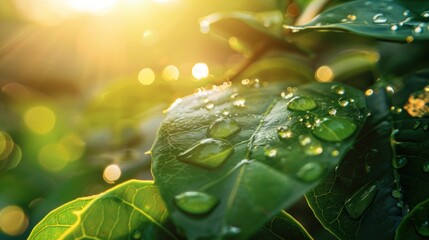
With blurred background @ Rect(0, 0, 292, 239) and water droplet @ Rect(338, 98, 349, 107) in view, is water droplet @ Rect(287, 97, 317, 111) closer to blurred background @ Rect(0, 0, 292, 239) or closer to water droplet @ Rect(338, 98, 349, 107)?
water droplet @ Rect(338, 98, 349, 107)

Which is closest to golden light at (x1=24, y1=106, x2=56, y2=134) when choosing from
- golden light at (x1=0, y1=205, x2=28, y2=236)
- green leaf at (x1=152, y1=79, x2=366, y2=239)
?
golden light at (x1=0, y1=205, x2=28, y2=236)

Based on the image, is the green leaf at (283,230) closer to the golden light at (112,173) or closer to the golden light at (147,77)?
the golden light at (112,173)

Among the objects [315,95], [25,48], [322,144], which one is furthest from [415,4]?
[25,48]

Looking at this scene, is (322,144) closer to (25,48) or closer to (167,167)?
(167,167)

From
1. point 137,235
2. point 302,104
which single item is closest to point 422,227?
point 302,104

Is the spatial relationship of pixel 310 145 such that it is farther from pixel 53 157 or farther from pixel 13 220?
pixel 53 157

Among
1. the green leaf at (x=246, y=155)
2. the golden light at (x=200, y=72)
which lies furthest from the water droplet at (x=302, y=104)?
the golden light at (x=200, y=72)
